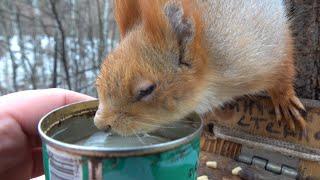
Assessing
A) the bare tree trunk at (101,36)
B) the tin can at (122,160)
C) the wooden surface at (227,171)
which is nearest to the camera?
the tin can at (122,160)

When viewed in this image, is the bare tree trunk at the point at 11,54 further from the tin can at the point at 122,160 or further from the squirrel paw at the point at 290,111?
the tin can at the point at 122,160

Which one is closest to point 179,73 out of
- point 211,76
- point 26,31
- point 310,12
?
point 211,76

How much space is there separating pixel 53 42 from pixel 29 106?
1.65 meters

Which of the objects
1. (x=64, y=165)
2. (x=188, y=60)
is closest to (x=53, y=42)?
(x=188, y=60)

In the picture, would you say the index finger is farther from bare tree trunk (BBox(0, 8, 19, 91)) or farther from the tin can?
bare tree trunk (BBox(0, 8, 19, 91))

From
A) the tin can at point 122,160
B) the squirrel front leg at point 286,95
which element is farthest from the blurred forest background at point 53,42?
the tin can at point 122,160

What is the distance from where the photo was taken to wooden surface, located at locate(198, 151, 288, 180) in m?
1.04

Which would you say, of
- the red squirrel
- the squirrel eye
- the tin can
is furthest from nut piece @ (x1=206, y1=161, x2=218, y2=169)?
the tin can

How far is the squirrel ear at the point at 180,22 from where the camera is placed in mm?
930

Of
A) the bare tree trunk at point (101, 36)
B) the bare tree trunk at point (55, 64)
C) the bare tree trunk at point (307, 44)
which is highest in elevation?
the bare tree trunk at point (307, 44)

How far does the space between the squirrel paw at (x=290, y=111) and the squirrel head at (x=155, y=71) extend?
20 centimetres

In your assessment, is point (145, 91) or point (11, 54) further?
point (11, 54)

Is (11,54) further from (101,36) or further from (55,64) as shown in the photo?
(101,36)

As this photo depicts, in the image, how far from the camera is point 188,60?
998mm
